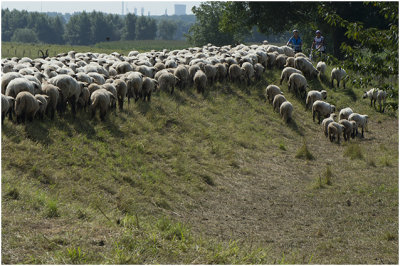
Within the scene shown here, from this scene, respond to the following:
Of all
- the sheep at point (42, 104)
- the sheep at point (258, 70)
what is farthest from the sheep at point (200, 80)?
the sheep at point (42, 104)

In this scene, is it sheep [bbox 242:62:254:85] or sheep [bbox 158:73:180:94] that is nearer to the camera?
sheep [bbox 158:73:180:94]

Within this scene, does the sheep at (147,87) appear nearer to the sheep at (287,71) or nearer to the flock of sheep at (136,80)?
the flock of sheep at (136,80)

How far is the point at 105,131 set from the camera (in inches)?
543

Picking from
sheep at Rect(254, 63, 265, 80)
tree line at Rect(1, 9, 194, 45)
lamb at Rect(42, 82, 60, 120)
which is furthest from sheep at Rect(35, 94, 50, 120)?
tree line at Rect(1, 9, 194, 45)

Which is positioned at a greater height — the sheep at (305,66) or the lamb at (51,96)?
the sheep at (305,66)

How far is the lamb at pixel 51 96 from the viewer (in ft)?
44.4

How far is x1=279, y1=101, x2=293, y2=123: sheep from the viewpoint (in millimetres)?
19109

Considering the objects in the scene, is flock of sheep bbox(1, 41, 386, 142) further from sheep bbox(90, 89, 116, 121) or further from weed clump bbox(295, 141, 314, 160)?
weed clump bbox(295, 141, 314, 160)

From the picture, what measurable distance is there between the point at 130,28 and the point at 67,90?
153 m

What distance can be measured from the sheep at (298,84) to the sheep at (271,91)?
1447 mm

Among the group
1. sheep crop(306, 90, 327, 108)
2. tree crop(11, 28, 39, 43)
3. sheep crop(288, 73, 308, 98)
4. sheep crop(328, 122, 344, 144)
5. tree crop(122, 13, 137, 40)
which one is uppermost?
tree crop(122, 13, 137, 40)

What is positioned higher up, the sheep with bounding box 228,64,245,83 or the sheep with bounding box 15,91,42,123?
the sheep with bounding box 228,64,245,83

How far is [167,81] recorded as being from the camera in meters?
18.8

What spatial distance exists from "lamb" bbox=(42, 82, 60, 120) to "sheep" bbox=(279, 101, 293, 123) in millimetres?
9190
